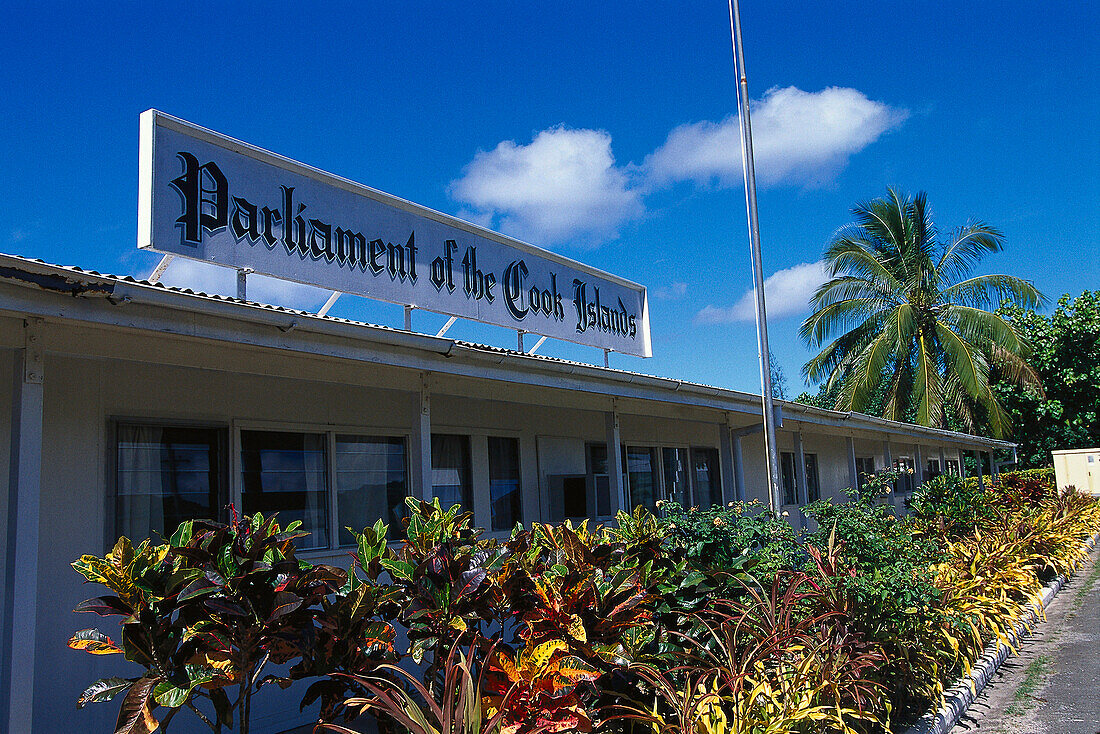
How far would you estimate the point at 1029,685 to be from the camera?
6.98 m

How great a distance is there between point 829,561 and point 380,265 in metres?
5.04

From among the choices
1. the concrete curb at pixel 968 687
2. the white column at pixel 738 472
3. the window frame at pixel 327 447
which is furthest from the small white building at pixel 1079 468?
the window frame at pixel 327 447

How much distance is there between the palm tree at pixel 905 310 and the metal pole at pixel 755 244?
14.7 metres

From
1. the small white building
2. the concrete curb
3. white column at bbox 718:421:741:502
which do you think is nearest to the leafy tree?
the small white building

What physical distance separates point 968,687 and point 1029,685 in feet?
3.05

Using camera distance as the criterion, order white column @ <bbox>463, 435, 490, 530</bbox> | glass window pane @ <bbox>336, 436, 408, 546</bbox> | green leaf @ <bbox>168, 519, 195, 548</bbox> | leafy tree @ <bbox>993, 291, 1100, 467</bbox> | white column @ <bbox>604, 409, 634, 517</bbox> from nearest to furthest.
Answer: green leaf @ <bbox>168, 519, 195, 548</bbox> → glass window pane @ <bbox>336, 436, 408, 546</bbox> → white column @ <bbox>463, 435, 490, 530</bbox> → white column @ <bbox>604, 409, 634, 517</bbox> → leafy tree @ <bbox>993, 291, 1100, 467</bbox>

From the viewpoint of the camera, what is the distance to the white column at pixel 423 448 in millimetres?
6973

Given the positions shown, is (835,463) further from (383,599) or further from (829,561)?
(383,599)

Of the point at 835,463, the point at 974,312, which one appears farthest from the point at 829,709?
the point at 974,312

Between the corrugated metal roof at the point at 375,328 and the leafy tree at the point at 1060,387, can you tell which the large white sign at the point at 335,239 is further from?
the leafy tree at the point at 1060,387

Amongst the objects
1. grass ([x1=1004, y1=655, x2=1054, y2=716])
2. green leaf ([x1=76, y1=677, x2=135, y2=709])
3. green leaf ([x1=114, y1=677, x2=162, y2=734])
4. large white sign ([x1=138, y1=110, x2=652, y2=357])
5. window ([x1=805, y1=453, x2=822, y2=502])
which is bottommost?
grass ([x1=1004, y1=655, x2=1054, y2=716])

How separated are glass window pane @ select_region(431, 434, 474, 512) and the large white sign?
4.56 feet

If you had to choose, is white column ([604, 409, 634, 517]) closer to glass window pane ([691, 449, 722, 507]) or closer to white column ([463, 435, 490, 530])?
white column ([463, 435, 490, 530])

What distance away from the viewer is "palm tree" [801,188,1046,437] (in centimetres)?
2447
